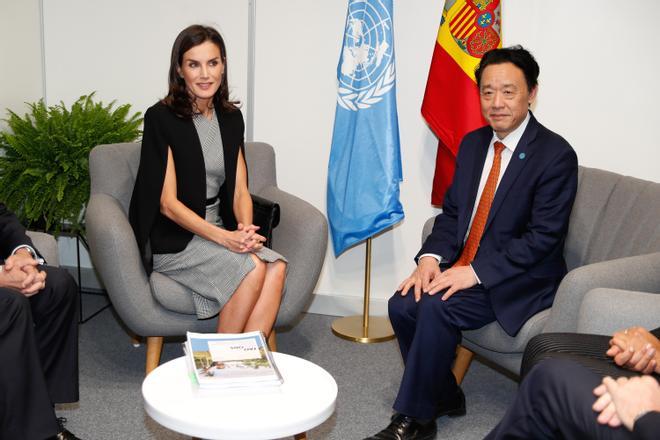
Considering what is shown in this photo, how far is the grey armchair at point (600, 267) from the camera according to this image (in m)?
2.49

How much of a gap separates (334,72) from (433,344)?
1820 mm

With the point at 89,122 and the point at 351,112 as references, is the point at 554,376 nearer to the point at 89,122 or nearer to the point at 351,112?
the point at 351,112

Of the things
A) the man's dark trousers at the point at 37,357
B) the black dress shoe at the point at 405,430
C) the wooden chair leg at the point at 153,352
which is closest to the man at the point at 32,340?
the man's dark trousers at the point at 37,357

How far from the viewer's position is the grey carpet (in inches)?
116

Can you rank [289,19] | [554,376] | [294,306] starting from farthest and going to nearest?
[289,19] < [294,306] < [554,376]

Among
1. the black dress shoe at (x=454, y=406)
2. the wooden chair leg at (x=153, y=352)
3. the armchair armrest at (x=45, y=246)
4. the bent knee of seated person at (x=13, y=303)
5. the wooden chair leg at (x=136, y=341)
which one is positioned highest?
the armchair armrest at (x=45, y=246)

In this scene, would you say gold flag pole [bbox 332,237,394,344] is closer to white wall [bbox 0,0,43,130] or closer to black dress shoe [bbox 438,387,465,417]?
black dress shoe [bbox 438,387,465,417]

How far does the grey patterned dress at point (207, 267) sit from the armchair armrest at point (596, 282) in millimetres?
1124

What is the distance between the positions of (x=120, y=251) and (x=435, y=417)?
138cm

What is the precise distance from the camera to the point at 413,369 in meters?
2.84

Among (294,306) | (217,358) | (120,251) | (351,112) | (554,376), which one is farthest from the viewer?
(351,112)

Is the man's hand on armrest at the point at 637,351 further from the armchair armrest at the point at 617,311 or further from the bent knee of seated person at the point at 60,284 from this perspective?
the bent knee of seated person at the point at 60,284

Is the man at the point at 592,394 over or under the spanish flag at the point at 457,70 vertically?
under

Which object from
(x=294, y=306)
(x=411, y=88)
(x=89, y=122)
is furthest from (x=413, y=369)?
(x=89, y=122)
